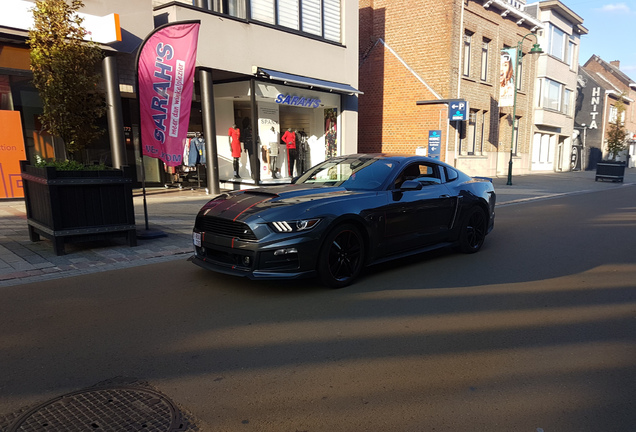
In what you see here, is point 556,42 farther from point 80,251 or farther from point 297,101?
point 80,251

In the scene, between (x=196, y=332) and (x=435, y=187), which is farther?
(x=435, y=187)

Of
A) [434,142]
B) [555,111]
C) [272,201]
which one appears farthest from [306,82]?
[555,111]

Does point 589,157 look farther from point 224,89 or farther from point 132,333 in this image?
point 132,333

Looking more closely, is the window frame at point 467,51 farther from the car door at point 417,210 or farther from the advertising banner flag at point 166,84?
the advertising banner flag at point 166,84

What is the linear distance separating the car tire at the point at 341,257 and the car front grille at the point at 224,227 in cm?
84

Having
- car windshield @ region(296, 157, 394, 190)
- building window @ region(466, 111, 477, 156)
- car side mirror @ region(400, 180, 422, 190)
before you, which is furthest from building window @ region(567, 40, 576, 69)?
car side mirror @ region(400, 180, 422, 190)

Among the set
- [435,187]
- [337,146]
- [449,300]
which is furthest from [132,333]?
[337,146]

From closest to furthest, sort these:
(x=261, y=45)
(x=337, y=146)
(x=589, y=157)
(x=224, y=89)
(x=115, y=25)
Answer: (x=115, y=25) < (x=261, y=45) < (x=224, y=89) < (x=337, y=146) < (x=589, y=157)

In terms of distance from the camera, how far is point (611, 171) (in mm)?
25672

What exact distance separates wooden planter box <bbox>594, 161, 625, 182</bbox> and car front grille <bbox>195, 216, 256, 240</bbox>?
27154mm

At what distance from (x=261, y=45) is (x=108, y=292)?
1077 centimetres

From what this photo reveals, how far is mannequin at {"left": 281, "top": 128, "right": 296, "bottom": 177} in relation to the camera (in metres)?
16.0

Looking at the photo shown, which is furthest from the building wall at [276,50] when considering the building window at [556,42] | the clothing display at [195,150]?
the building window at [556,42]

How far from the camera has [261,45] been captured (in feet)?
45.5
